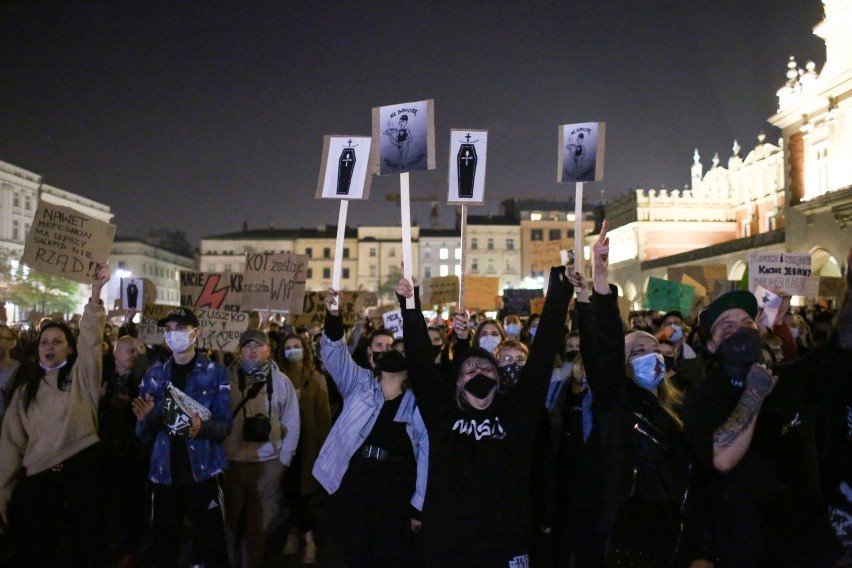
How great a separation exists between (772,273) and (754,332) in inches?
338

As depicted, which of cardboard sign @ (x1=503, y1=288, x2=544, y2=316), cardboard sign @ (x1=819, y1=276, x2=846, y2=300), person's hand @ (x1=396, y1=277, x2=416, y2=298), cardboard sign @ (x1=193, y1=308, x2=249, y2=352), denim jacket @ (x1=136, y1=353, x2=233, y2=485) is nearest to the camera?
person's hand @ (x1=396, y1=277, x2=416, y2=298)

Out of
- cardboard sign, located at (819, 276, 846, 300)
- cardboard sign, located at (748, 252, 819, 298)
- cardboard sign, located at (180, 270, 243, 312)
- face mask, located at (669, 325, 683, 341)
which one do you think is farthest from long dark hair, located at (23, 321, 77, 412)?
cardboard sign, located at (819, 276, 846, 300)

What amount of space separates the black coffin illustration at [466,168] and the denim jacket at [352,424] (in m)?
1.47

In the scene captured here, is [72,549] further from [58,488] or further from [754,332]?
[754,332]

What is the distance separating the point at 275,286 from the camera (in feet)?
33.7

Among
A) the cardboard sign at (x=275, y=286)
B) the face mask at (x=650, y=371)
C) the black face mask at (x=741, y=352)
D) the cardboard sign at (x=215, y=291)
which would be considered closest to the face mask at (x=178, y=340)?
the face mask at (x=650, y=371)

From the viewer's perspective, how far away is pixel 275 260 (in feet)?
34.0

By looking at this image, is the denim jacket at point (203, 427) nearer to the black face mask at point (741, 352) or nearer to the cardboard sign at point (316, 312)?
the black face mask at point (741, 352)

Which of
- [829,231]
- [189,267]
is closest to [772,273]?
[829,231]

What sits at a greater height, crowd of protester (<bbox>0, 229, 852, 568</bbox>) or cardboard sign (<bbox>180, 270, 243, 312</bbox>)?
cardboard sign (<bbox>180, 270, 243, 312</bbox>)

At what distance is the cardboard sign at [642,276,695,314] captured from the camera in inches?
560

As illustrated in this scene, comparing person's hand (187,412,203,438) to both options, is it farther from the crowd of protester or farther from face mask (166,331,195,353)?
face mask (166,331,195,353)

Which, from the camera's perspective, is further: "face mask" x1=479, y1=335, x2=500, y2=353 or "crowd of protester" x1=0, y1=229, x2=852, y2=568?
"face mask" x1=479, y1=335, x2=500, y2=353

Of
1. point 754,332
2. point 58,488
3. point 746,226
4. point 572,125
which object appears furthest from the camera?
point 746,226
